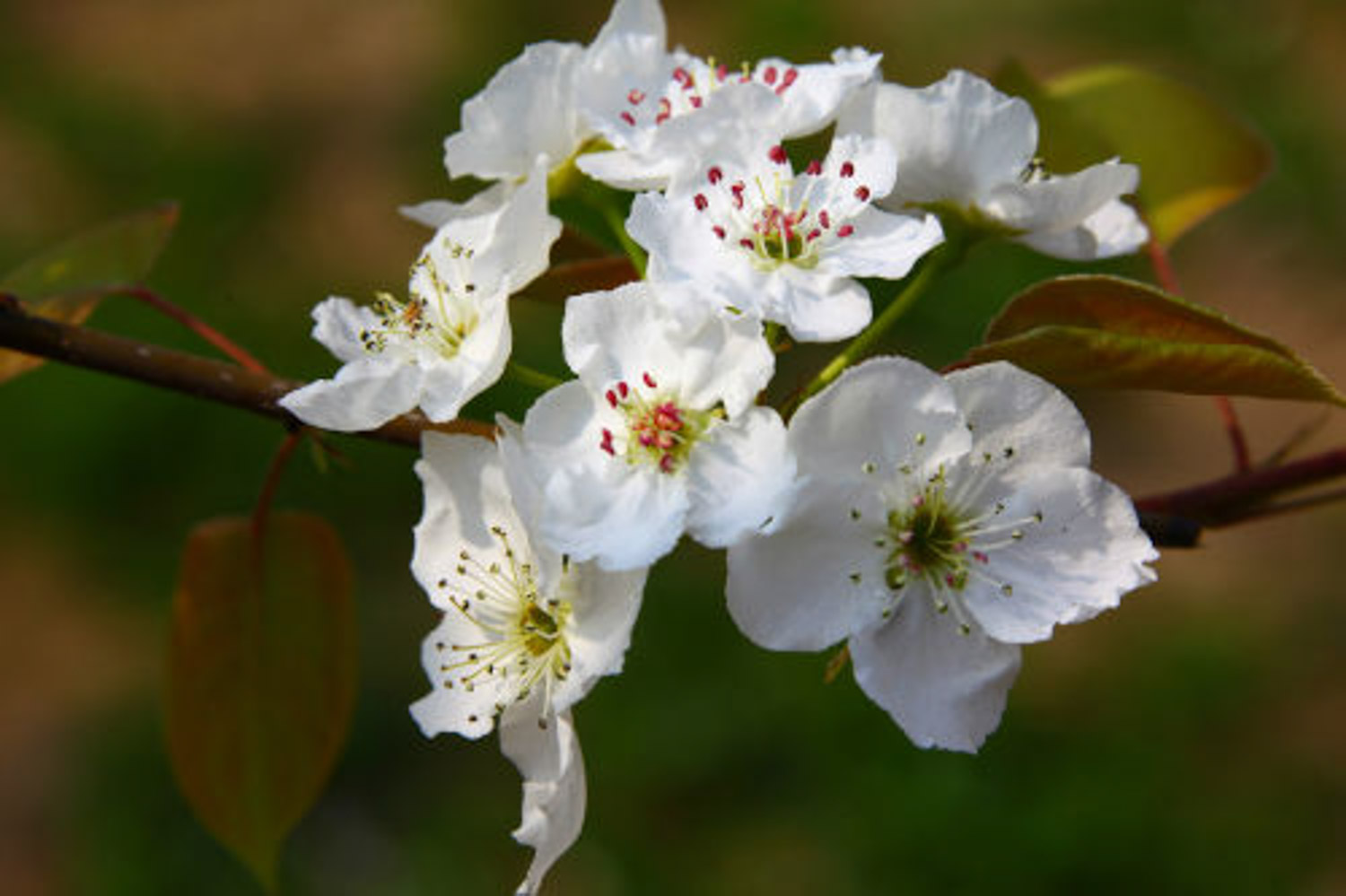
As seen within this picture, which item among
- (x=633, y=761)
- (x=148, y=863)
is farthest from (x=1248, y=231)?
(x=148, y=863)

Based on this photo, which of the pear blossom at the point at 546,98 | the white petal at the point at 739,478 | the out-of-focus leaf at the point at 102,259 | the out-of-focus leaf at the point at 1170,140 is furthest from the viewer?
the out-of-focus leaf at the point at 1170,140

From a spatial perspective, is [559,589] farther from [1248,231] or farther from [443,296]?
[1248,231]

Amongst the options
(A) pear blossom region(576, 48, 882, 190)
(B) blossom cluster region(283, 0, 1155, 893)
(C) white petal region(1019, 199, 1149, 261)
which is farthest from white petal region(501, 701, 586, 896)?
(C) white petal region(1019, 199, 1149, 261)

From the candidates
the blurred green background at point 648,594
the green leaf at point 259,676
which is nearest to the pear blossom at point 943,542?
the green leaf at point 259,676

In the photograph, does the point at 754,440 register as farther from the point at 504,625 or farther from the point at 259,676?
the point at 259,676

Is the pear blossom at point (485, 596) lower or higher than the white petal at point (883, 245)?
lower

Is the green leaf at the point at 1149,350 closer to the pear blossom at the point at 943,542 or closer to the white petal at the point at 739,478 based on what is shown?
the pear blossom at the point at 943,542

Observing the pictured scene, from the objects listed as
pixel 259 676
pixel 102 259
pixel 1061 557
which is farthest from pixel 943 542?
pixel 102 259
